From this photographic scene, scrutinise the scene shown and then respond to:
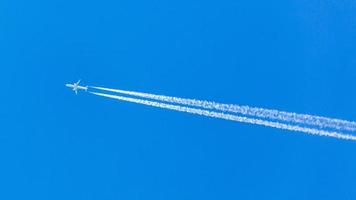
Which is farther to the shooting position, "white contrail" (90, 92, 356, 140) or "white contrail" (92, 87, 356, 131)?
"white contrail" (92, 87, 356, 131)

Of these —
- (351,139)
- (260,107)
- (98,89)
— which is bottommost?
(351,139)

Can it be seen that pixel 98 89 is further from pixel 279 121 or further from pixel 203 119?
pixel 279 121

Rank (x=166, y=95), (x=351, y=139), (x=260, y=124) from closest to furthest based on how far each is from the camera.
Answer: (x=351, y=139) → (x=260, y=124) → (x=166, y=95)

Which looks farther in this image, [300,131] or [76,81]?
[76,81]

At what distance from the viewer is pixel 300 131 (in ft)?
24.7

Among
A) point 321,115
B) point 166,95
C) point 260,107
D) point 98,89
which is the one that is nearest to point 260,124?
point 260,107

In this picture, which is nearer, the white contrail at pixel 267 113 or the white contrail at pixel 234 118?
the white contrail at pixel 234 118

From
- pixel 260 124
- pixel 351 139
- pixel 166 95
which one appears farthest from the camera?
pixel 166 95

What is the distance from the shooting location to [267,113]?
309 inches

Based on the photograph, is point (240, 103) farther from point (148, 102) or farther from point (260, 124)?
point (148, 102)

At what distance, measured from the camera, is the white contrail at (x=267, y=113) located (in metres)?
7.44

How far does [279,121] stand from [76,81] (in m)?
2.96

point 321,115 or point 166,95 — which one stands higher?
point 166,95

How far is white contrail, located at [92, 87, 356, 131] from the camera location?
7438 mm
